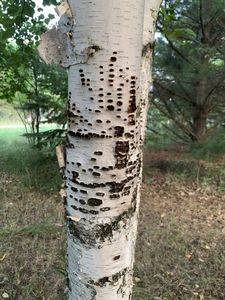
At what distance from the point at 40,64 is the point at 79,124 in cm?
490

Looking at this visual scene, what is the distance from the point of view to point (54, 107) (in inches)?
218

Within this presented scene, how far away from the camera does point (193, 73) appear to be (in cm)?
602

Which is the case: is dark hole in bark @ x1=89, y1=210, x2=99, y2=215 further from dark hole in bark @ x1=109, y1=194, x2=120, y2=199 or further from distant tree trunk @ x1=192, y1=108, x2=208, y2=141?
distant tree trunk @ x1=192, y1=108, x2=208, y2=141

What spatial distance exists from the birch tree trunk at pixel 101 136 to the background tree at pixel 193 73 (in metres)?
4.77

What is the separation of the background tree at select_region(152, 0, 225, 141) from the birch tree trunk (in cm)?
477

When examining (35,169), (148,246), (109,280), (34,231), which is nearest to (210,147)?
(148,246)

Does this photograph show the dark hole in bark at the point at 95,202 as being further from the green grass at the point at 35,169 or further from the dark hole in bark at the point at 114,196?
the green grass at the point at 35,169

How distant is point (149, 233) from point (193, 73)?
3.47 m

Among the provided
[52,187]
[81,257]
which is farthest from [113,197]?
[52,187]

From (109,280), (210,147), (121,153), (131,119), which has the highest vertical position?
(131,119)

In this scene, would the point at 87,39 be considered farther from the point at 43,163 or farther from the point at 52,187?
the point at 43,163

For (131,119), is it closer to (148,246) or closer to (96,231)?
(96,231)

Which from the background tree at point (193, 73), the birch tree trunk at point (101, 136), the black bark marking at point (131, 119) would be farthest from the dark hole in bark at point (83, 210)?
the background tree at point (193, 73)

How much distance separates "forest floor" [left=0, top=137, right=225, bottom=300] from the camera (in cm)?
271
